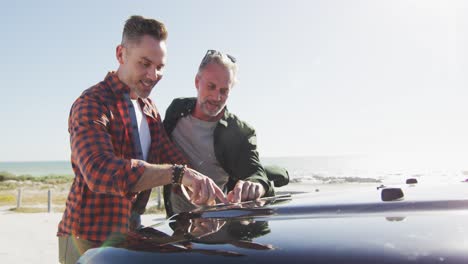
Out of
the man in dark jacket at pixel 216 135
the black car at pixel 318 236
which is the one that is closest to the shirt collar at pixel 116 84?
the man in dark jacket at pixel 216 135

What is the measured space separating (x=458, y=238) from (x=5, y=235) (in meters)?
11.7

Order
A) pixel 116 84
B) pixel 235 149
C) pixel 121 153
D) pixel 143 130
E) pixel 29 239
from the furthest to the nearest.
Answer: pixel 29 239
pixel 235 149
pixel 143 130
pixel 116 84
pixel 121 153

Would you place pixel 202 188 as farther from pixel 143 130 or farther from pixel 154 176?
pixel 143 130

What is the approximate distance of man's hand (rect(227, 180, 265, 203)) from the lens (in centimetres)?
191

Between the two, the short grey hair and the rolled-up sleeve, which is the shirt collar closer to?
the rolled-up sleeve

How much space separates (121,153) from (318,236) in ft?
4.79

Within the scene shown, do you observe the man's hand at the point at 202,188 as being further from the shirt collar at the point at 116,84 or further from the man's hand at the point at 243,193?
the shirt collar at the point at 116,84

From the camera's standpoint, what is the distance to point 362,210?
50.7 inches

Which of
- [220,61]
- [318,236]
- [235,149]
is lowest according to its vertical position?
[318,236]

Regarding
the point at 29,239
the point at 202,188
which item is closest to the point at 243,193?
the point at 202,188

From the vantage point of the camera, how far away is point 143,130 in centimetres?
250

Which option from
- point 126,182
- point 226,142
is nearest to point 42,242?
point 226,142

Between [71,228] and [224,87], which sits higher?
[224,87]

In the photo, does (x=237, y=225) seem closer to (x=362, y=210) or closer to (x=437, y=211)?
(x=362, y=210)
